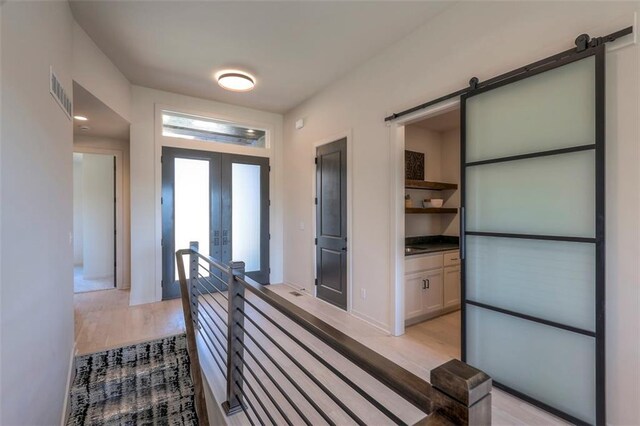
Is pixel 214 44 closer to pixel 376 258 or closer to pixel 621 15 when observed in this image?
pixel 376 258

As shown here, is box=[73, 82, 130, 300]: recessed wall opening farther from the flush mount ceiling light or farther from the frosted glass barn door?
the frosted glass barn door

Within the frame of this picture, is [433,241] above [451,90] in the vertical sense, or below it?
below

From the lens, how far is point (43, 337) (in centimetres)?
186

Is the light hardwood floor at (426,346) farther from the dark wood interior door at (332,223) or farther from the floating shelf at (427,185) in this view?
the floating shelf at (427,185)

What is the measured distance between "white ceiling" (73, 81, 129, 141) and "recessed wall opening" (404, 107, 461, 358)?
11.8 feet

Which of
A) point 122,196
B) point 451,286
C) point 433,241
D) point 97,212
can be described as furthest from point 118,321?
point 433,241

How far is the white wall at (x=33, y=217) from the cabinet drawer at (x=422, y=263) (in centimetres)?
311

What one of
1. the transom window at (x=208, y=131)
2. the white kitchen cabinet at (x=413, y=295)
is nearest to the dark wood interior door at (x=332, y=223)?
the white kitchen cabinet at (x=413, y=295)

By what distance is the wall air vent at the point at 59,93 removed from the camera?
2.04 metres

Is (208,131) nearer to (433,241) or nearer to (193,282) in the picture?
(193,282)

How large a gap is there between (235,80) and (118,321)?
3.27 m

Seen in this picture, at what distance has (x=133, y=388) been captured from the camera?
104 inches

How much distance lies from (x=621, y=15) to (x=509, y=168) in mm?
1015

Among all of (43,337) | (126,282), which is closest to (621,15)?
(43,337)
